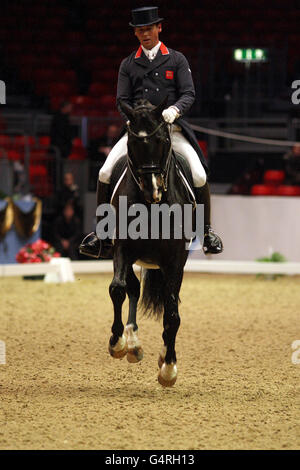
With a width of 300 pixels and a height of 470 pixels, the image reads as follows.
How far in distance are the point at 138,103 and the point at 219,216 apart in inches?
294

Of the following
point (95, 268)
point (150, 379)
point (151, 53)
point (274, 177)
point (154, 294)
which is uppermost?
point (151, 53)

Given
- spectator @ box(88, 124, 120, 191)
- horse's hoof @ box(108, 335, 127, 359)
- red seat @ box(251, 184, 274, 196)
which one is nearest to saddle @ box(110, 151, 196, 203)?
horse's hoof @ box(108, 335, 127, 359)

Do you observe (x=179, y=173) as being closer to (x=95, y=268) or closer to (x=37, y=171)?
(x=95, y=268)

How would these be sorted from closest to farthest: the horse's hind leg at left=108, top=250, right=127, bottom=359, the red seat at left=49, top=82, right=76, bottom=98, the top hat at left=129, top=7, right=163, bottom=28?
the horse's hind leg at left=108, top=250, right=127, bottom=359 → the top hat at left=129, top=7, right=163, bottom=28 → the red seat at left=49, top=82, right=76, bottom=98

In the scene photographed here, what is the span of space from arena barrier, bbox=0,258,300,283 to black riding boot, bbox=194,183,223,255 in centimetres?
515

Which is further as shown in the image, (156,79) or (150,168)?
(156,79)

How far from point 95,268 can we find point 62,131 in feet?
8.85

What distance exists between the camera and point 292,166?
13102 mm

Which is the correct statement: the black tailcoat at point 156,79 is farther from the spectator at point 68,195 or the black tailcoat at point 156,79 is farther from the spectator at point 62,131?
the spectator at point 62,131

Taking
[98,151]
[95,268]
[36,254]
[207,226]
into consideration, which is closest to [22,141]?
[98,151]

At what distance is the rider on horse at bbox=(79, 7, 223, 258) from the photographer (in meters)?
5.85

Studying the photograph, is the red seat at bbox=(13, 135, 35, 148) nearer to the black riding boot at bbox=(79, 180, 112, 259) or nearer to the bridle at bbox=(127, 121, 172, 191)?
the black riding boot at bbox=(79, 180, 112, 259)

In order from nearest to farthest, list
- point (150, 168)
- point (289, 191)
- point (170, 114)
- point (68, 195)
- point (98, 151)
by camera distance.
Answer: point (150, 168)
point (170, 114)
point (68, 195)
point (289, 191)
point (98, 151)

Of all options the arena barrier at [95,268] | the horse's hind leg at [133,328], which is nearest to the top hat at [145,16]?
the horse's hind leg at [133,328]
